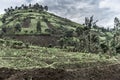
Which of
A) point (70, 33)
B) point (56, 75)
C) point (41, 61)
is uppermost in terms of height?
point (70, 33)

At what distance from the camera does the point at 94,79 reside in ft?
94.6

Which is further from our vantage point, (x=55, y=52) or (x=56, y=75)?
(x=55, y=52)

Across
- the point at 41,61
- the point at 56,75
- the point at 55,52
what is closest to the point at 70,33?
the point at 55,52

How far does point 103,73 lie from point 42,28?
5594 inches

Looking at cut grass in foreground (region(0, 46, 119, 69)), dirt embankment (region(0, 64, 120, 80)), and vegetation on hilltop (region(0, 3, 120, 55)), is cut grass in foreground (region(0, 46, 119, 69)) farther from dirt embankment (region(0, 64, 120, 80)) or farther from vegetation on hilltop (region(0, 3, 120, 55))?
vegetation on hilltop (region(0, 3, 120, 55))

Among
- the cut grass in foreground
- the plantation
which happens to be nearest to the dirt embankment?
the plantation

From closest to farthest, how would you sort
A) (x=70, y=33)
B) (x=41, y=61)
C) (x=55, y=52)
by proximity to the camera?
(x=41, y=61), (x=55, y=52), (x=70, y=33)

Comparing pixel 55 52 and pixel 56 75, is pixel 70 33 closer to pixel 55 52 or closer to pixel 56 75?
pixel 55 52

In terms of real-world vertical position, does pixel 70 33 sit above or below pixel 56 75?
above

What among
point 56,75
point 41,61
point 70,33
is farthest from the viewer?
point 70,33

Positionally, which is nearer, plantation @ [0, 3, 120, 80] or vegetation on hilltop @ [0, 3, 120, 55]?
plantation @ [0, 3, 120, 80]

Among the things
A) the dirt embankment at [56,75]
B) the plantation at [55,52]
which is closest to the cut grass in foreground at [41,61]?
the plantation at [55,52]

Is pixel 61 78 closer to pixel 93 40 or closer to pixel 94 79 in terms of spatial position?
pixel 94 79

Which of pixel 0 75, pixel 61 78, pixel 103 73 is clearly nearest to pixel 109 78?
pixel 103 73
